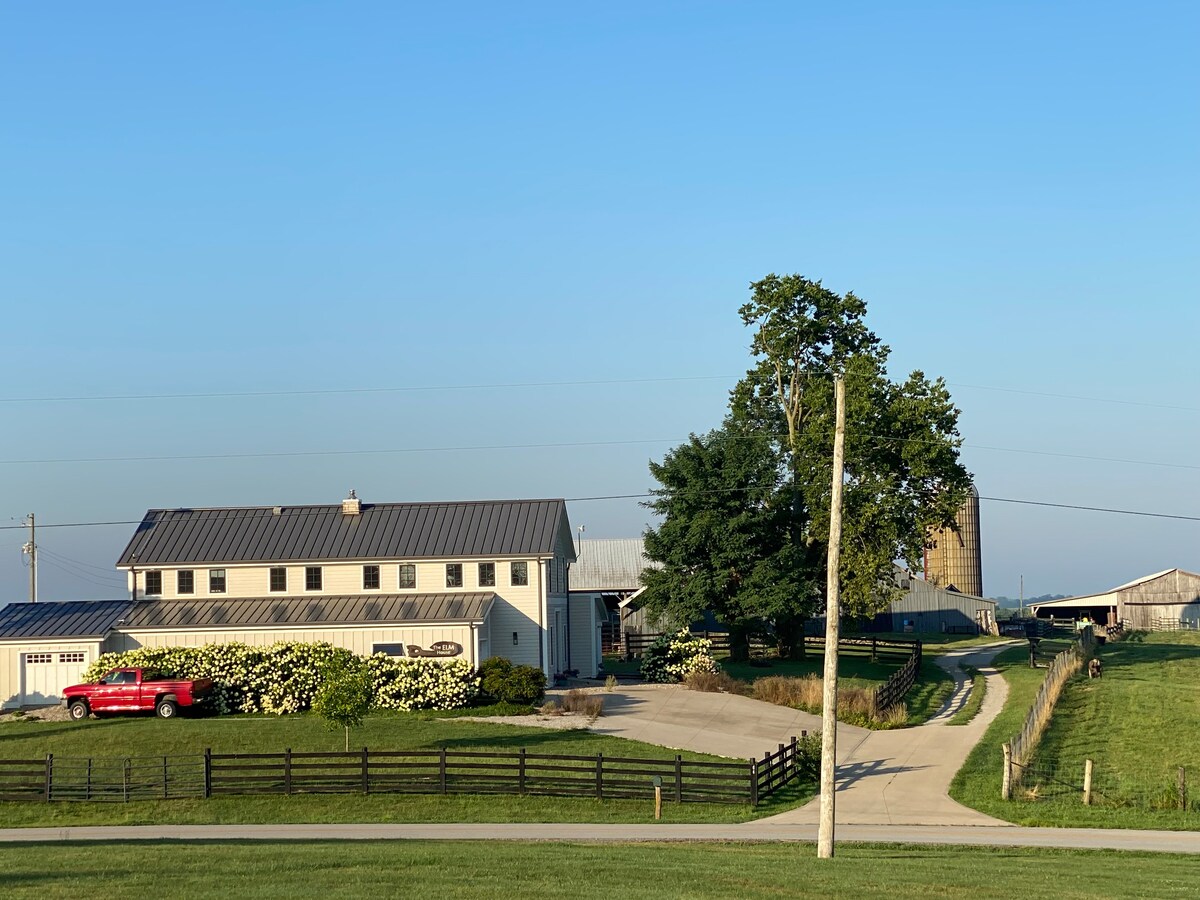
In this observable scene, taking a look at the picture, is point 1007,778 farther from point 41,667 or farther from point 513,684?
point 41,667

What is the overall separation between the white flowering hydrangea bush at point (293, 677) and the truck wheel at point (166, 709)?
143cm

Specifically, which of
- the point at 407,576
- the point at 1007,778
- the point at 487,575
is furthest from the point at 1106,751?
the point at 407,576

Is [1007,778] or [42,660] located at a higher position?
[42,660]

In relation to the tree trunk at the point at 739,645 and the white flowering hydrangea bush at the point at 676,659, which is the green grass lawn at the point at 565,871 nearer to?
the white flowering hydrangea bush at the point at 676,659

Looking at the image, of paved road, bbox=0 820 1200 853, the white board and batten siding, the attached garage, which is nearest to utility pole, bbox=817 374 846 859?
paved road, bbox=0 820 1200 853

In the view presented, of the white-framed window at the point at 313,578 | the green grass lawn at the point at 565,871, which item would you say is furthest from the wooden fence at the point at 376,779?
the white-framed window at the point at 313,578

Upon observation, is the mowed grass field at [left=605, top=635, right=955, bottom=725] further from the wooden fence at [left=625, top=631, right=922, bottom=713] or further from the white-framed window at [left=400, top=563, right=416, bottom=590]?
the white-framed window at [left=400, top=563, right=416, bottom=590]

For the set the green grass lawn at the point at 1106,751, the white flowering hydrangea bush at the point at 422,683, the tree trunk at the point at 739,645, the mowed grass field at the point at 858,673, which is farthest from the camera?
the tree trunk at the point at 739,645

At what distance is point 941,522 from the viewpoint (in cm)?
5922

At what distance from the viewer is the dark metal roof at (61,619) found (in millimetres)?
46781

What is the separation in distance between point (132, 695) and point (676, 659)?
21.2m

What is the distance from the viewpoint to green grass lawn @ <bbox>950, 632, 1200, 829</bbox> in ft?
96.0

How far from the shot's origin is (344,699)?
Answer: 34.6 meters

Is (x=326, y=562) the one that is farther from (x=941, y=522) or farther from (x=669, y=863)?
(x=669, y=863)
